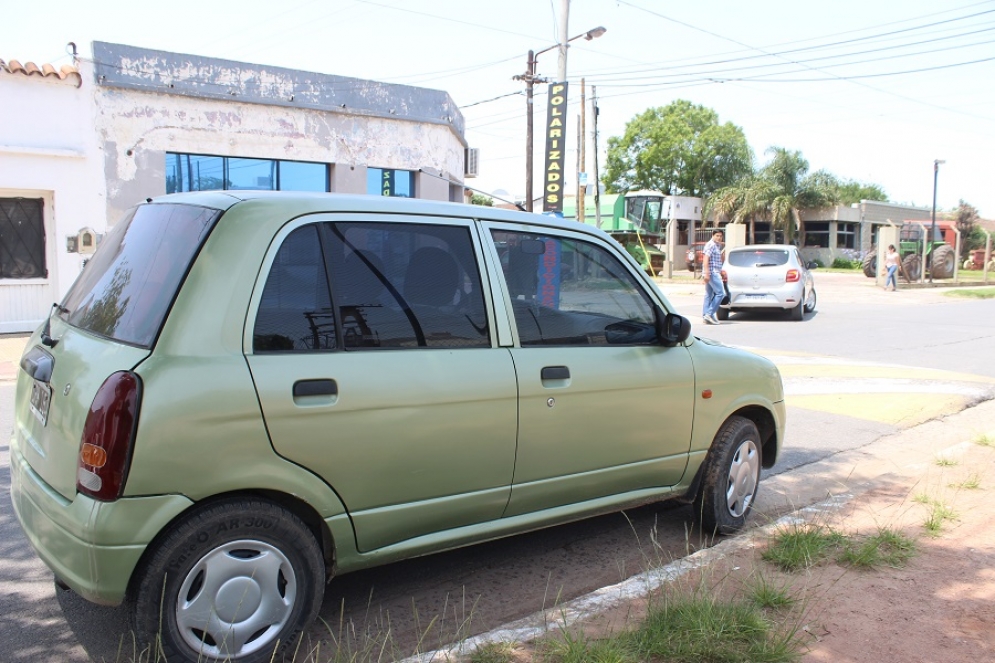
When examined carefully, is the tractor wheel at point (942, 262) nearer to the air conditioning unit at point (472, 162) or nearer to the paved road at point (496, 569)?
the air conditioning unit at point (472, 162)

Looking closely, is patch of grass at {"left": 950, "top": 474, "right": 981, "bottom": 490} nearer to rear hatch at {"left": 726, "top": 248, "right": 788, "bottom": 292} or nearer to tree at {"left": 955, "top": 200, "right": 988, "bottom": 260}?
rear hatch at {"left": 726, "top": 248, "right": 788, "bottom": 292}

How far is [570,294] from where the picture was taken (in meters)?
4.05

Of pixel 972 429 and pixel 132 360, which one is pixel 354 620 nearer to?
pixel 132 360

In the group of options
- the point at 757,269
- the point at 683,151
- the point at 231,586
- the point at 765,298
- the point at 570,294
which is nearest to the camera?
the point at 231,586

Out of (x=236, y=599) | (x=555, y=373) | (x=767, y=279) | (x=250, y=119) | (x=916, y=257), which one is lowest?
(x=236, y=599)

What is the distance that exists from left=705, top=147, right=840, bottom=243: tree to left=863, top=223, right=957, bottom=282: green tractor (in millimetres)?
15206

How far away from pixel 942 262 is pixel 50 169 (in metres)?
34.1

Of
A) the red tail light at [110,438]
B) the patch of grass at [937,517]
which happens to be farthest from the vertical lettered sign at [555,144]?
the red tail light at [110,438]

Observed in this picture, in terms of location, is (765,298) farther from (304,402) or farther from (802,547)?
(304,402)

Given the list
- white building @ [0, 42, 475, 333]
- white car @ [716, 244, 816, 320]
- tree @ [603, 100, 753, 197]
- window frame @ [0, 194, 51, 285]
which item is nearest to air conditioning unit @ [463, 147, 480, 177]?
white building @ [0, 42, 475, 333]

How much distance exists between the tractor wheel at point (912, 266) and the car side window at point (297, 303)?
3309 centimetres

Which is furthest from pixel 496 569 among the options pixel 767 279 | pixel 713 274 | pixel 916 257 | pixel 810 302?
pixel 916 257

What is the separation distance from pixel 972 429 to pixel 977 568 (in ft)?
12.9

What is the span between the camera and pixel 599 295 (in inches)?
166
